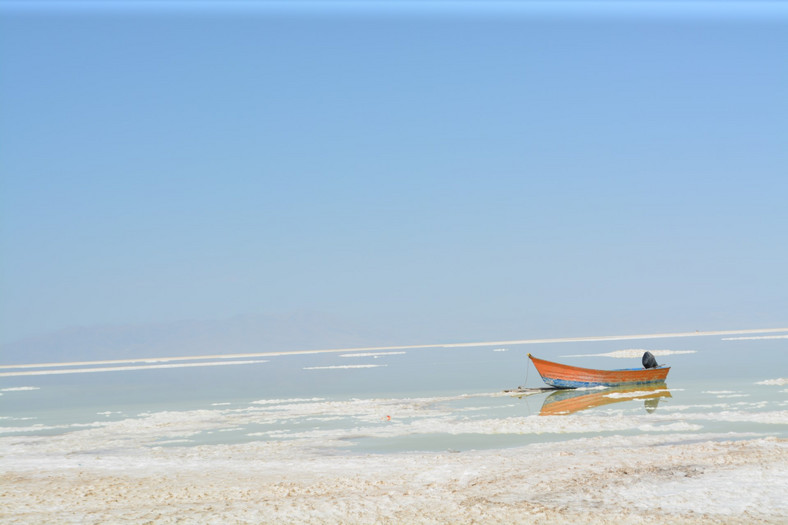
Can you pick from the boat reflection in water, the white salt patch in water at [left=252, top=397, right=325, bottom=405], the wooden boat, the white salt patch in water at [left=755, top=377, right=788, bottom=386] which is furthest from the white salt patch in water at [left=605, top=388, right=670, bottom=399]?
the white salt patch in water at [left=252, top=397, right=325, bottom=405]

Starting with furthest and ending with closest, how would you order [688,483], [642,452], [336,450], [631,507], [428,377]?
[428,377] → [336,450] → [642,452] → [688,483] → [631,507]

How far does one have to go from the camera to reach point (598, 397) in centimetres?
3050

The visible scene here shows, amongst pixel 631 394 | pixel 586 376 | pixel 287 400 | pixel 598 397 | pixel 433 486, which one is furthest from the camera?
pixel 287 400

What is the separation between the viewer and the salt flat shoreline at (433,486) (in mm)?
11711

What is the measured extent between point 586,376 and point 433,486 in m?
21.8

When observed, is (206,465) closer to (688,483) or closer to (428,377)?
(688,483)

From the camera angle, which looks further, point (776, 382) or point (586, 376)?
point (586, 376)

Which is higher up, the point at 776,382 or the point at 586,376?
the point at 586,376

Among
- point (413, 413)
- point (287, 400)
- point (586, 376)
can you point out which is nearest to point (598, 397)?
point (586, 376)

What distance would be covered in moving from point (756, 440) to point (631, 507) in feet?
22.5

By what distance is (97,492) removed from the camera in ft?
47.0

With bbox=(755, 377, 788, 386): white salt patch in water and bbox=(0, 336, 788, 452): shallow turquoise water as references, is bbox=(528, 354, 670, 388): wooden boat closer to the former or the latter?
bbox=(0, 336, 788, 452): shallow turquoise water

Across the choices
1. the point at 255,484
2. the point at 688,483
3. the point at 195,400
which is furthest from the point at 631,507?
the point at 195,400

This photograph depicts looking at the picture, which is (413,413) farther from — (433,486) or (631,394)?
(433,486)
